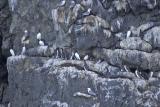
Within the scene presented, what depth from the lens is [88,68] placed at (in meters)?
21.9

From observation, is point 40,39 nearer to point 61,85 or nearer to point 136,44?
point 61,85

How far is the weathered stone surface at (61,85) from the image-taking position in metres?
20.6

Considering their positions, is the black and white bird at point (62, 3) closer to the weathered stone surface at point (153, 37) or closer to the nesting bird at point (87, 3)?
the nesting bird at point (87, 3)

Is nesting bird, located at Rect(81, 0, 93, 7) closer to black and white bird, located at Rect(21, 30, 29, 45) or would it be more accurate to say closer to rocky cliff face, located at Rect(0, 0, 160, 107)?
rocky cliff face, located at Rect(0, 0, 160, 107)

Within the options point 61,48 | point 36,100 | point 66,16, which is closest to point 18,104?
point 36,100

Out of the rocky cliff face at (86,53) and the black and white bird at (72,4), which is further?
the black and white bird at (72,4)

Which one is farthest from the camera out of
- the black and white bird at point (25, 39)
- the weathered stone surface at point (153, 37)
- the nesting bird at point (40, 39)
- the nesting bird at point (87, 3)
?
the black and white bird at point (25, 39)

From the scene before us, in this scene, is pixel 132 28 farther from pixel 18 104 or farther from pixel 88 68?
pixel 18 104

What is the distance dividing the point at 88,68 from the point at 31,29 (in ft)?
14.4

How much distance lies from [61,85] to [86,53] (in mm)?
1978

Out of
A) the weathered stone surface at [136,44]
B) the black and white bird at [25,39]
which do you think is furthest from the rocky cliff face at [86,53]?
the black and white bird at [25,39]

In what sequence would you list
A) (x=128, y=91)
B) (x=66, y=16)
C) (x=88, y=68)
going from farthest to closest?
(x=66, y=16), (x=88, y=68), (x=128, y=91)

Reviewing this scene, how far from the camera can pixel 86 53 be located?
22.8 meters

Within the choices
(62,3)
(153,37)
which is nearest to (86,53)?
(62,3)
